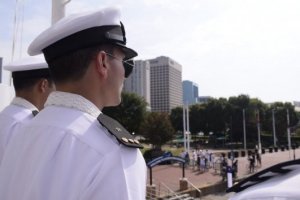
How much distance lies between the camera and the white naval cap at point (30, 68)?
282 cm

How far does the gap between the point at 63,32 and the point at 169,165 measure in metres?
31.2

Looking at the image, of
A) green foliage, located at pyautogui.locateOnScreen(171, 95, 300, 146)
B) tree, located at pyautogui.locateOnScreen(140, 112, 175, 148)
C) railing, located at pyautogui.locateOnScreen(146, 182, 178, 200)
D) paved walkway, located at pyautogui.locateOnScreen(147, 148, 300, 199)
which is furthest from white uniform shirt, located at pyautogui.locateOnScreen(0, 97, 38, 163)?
green foliage, located at pyautogui.locateOnScreen(171, 95, 300, 146)

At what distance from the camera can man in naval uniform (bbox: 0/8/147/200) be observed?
51.5 inches

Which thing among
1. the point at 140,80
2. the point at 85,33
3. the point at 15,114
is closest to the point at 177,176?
the point at 15,114

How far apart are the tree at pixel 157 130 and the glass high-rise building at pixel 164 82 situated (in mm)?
→ 73992

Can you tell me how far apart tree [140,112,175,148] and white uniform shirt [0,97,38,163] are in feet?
140

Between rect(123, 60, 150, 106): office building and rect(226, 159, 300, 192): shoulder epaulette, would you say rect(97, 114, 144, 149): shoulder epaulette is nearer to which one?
rect(226, 159, 300, 192): shoulder epaulette

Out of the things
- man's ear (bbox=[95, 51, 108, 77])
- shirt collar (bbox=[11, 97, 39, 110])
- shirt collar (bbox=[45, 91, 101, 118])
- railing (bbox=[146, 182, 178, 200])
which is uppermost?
man's ear (bbox=[95, 51, 108, 77])

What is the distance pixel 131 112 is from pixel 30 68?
4786 cm

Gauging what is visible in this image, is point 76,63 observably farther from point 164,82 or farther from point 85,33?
point 164,82

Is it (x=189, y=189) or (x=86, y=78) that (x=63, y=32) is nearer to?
(x=86, y=78)

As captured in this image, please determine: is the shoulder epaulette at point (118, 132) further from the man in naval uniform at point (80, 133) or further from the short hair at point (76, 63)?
the short hair at point (76, 63)

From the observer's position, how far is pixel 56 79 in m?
1.65

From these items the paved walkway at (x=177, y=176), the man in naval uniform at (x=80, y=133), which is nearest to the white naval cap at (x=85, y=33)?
the man in naval uniform at (x=80, y=133)
